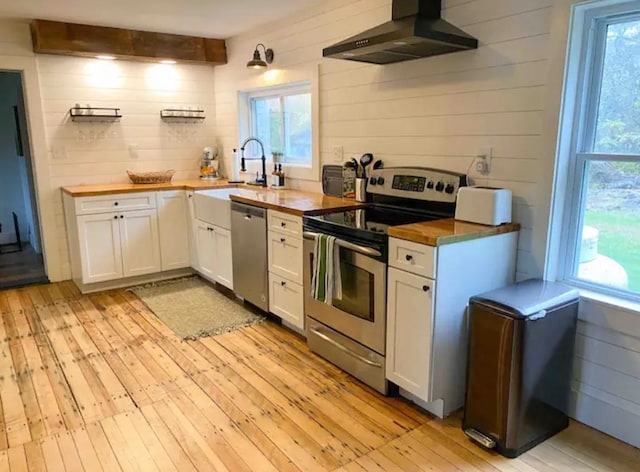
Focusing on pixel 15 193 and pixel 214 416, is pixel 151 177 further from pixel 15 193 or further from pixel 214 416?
pixel 214 416

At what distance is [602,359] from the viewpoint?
7.32 ft

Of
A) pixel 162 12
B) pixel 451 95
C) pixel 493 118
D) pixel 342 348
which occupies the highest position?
pixel 162 12

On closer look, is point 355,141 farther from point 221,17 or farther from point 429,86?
point 221,17

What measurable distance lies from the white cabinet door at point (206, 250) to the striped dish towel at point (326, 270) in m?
1.71

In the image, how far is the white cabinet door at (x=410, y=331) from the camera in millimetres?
2236

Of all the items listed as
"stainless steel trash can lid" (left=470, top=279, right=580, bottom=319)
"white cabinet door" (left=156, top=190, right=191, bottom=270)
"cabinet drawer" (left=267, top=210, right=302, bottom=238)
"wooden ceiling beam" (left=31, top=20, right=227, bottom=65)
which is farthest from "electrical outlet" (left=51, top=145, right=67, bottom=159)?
"stainless steel trash can lid" (left=470, top=279, right=580, bottom=319)

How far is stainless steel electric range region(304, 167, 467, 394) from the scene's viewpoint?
2506 millimetres

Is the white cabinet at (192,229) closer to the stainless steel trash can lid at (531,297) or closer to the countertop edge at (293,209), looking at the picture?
the countertop edge at (293,209)

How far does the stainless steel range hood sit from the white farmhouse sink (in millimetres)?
1611

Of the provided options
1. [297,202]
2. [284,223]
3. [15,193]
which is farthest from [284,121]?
[15,193]

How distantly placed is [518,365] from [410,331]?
0.51m

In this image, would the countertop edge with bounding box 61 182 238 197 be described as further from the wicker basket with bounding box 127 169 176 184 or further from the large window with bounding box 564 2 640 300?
the large window with bounding box 564 2 640 300

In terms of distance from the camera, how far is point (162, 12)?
3896mm

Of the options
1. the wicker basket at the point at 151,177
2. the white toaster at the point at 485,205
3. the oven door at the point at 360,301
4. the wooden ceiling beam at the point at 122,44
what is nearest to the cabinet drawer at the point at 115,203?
the wicker basket at the point at 151,177
